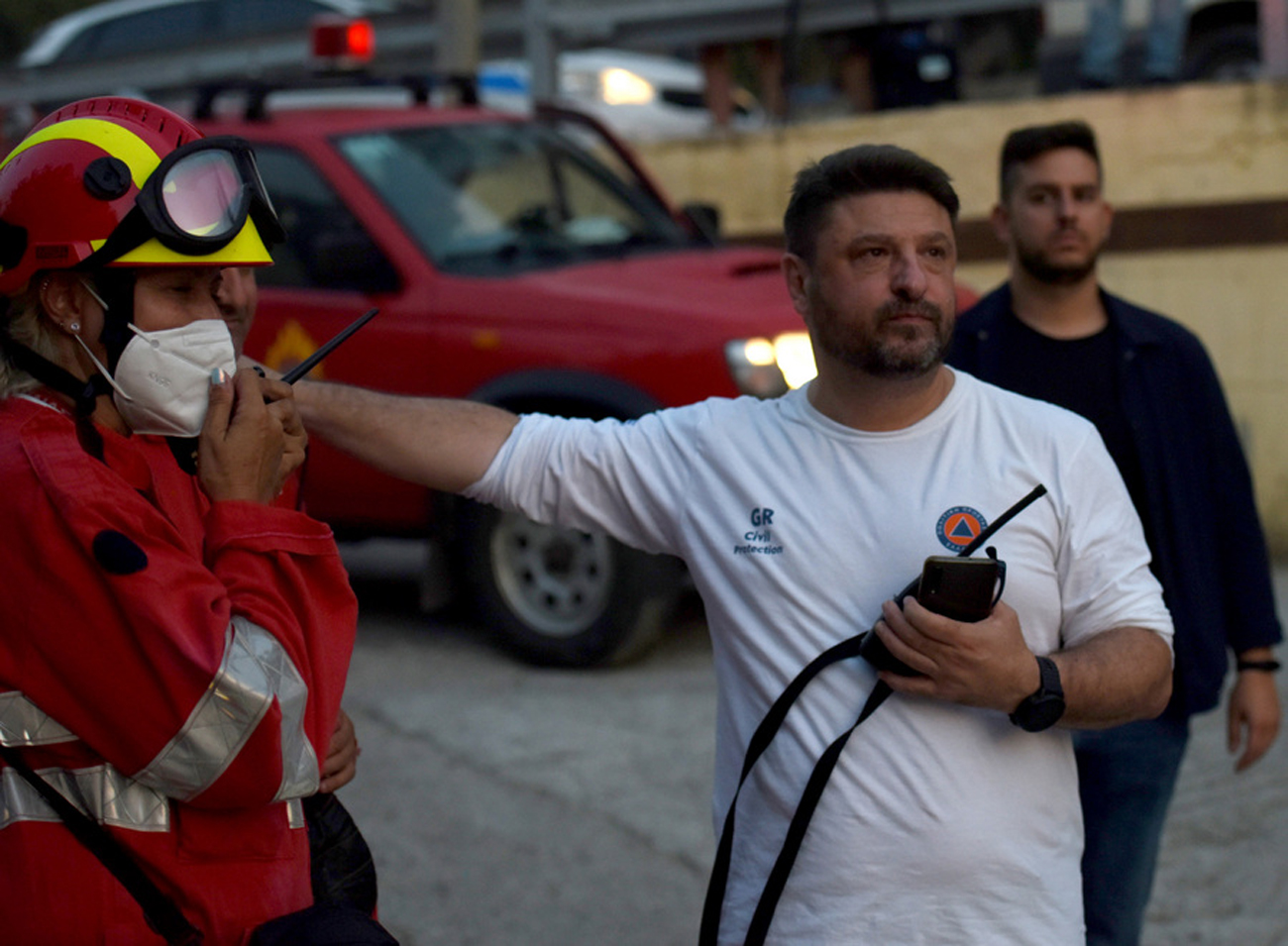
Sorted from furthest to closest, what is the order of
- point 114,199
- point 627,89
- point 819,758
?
1. point 627,89
2. point 819,758
3. point 114,199

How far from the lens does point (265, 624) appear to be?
1979 mm

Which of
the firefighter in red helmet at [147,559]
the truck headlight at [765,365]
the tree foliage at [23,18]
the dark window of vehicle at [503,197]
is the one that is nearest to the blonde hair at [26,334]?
the firefighter in red helmet at [147,559]

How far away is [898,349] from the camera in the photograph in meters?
2.56

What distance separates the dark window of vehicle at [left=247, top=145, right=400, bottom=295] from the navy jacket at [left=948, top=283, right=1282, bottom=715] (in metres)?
3.77

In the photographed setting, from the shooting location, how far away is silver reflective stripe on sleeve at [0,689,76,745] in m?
1.95

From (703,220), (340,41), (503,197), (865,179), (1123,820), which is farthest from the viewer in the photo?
(340,41)

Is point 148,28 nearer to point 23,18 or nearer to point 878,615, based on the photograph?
point 878,615

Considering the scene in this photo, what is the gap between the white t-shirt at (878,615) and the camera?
96.4 inches

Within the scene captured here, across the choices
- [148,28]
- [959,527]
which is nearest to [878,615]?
[959,527]

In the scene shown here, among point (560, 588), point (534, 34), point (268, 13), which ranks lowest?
point (560, 588)

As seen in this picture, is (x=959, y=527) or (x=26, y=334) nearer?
(x=26, y=334)

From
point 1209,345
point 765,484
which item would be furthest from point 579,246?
point 765,484

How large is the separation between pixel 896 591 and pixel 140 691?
45.2 inches

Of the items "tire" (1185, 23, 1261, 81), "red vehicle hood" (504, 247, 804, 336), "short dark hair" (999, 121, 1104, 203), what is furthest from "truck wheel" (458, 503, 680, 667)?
"tire" (1185, 23, 1261, 81)
